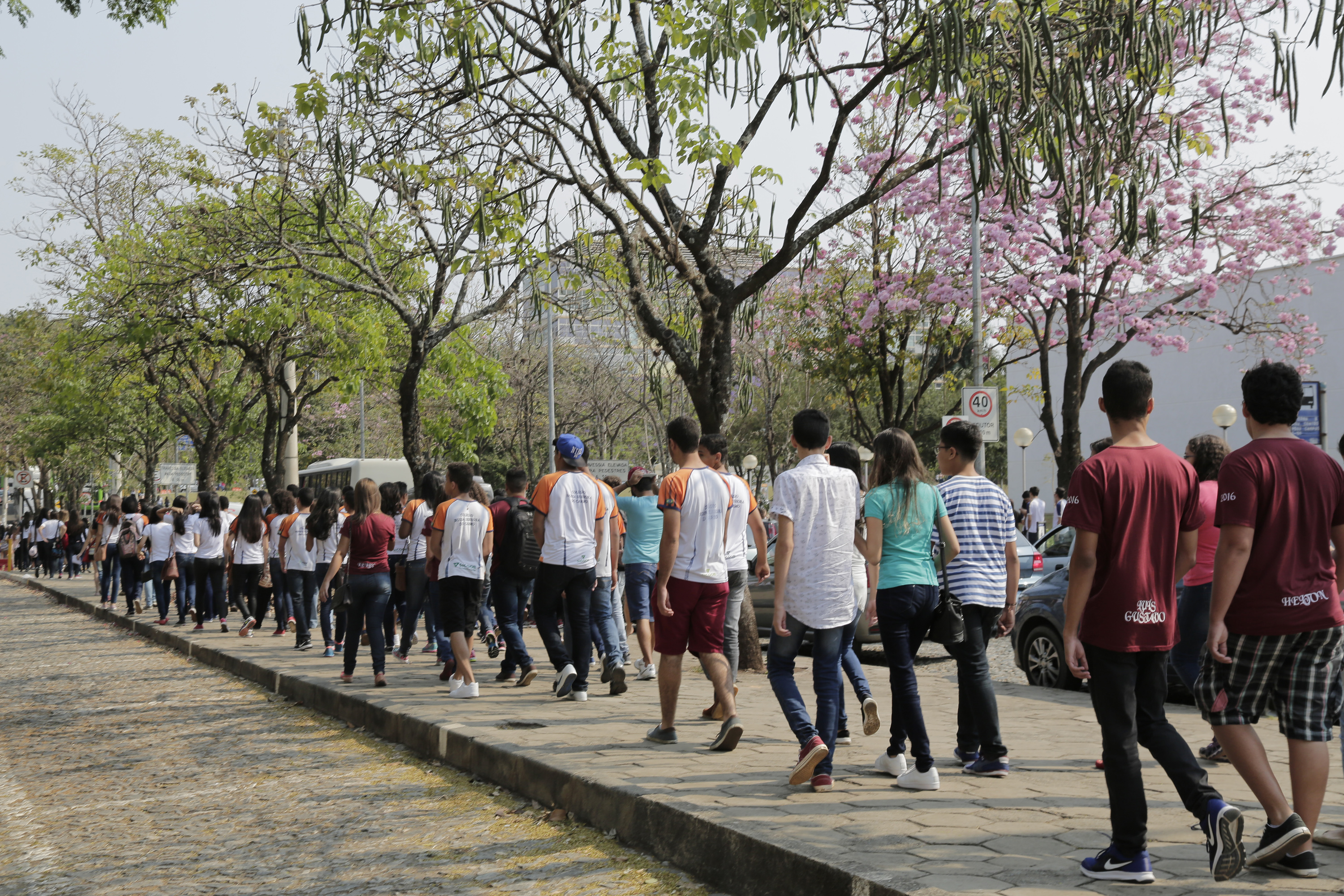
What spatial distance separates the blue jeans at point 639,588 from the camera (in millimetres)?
→ 10344

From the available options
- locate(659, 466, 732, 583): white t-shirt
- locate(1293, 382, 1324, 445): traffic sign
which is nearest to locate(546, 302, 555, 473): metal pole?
locate(1293, 382, 1324, 445): traffic sign

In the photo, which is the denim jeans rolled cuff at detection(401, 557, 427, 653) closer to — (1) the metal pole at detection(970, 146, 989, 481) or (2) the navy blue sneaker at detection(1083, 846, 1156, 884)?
(2) the navy blue sneaker at detection(1083, 846, 1156, 884)

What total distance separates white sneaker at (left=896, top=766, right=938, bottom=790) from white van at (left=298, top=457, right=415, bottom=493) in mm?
27638

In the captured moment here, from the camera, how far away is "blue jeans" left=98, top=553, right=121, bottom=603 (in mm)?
22734

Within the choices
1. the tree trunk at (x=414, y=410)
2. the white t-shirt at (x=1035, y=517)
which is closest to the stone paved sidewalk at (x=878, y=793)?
the tree trunk at (x=414, y=410)

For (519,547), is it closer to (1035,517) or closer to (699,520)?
(699,520)

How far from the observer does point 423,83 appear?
1053 cm

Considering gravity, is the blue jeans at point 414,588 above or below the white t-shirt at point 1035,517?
below

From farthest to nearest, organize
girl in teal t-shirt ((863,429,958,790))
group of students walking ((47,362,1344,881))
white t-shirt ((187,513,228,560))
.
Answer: white t-shirt ((187,513,228,560)) → girl in teal t-shirt ((863,429,958,790)) → group of students walking ((47,362,1344,881))

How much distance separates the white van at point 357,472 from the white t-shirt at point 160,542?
13.7m

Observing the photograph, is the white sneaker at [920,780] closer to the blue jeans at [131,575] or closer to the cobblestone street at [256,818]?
the cobblestone street at [256,818]

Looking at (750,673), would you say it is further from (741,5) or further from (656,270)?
→ (741,5)

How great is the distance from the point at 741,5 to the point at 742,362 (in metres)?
4.01

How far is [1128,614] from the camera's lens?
4445mm
